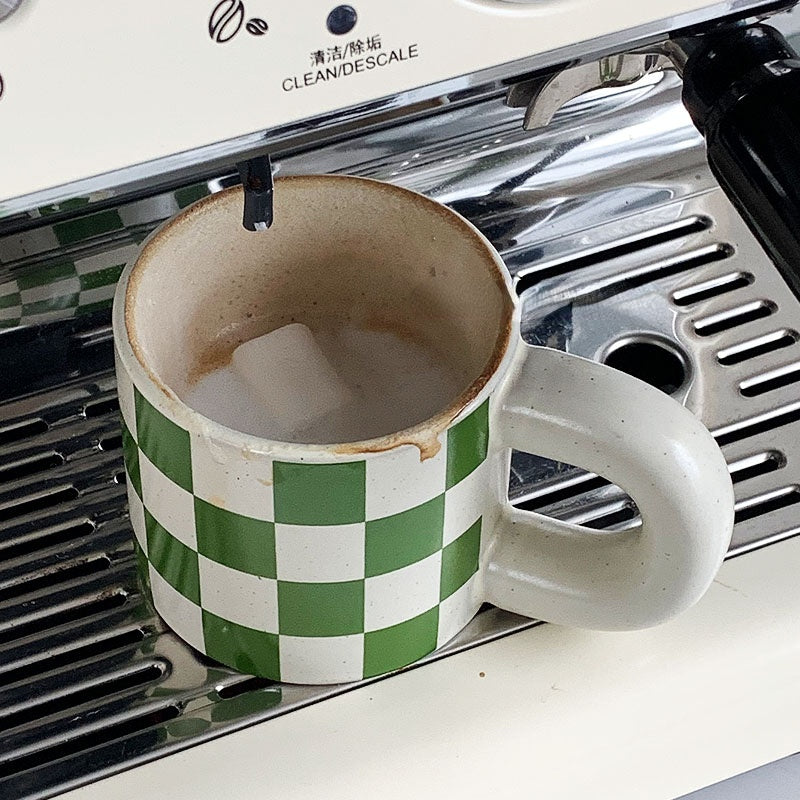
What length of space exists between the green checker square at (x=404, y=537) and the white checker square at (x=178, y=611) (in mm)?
58

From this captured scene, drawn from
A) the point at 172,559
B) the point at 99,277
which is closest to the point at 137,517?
the point at 172,559

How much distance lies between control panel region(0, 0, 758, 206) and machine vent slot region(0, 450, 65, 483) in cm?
16

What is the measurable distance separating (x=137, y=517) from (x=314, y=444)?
7 cm

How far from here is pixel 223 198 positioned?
1.19ft

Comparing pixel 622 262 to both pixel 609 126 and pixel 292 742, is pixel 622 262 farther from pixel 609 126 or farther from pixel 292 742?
pixel 292 742

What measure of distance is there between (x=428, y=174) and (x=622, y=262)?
76mm

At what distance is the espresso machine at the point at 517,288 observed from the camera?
0.28 metres

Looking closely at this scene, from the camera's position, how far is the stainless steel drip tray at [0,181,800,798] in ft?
1.21

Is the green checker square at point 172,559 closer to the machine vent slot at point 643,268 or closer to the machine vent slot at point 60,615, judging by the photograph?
the machine vent slot at point 60,615

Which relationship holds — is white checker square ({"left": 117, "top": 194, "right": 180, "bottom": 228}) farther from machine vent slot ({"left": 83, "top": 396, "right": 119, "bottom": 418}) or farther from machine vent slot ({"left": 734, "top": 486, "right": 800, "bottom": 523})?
machine vent slot ({"left": 734, "top": 486, "right": 800, "bottom": 523})

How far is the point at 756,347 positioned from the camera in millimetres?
448

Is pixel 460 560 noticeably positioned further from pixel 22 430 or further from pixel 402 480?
pixel 22 430

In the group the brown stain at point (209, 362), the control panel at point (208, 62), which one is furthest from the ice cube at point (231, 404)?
the control panel at point (208, 62)

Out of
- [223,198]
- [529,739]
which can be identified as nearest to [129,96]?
[223,198]
